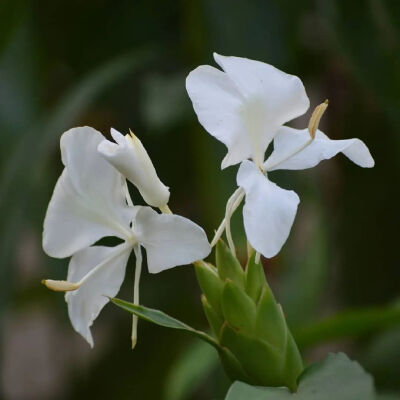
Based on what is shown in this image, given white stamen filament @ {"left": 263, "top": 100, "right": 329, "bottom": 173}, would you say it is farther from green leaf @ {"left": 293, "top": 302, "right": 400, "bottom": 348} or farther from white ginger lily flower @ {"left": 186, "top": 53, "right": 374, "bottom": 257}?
green leaf @ {"left": 293, "top": 302, "right": 400, "bottom": 348}

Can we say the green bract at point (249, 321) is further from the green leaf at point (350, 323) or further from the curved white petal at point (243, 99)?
the green leaf at point (350, 323)

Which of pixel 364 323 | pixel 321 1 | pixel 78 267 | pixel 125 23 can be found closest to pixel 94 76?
pixel 125 23

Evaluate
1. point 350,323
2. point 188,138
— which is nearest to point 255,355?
point 350,323

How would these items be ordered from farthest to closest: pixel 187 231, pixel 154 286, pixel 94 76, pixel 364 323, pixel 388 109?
pixel 154 286 < pixel 94 76 < pixel 388 109 < pixel 364 323 < pixel 187 231

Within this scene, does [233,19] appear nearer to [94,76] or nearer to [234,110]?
[94,76]

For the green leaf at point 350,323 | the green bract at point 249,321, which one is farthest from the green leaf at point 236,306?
the green leaf at point 350,323

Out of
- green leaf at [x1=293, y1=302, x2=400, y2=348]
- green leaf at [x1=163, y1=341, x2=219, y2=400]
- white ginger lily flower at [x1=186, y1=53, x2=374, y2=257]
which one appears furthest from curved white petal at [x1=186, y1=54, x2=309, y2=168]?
green leaf at [x1=163, y1=341, x2=219, y2=400]
